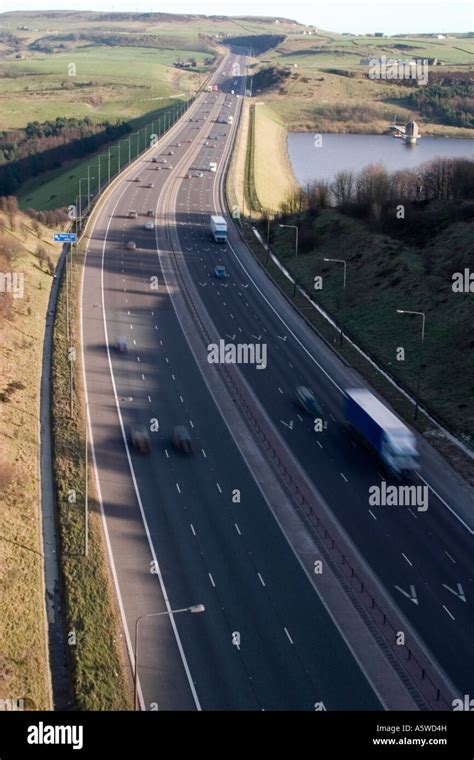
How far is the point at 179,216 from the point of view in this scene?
113 m

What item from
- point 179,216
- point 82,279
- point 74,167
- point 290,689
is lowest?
point 290,689

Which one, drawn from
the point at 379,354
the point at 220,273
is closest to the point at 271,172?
the point at 220,273

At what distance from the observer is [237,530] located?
1689 inches

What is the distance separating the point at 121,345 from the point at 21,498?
75.2 feet

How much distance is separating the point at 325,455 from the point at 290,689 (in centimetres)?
2021

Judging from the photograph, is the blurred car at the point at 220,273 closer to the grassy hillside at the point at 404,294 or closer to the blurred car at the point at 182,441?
the grassy hillside at the point at 404,294

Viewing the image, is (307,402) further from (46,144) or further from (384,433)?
(46,144)

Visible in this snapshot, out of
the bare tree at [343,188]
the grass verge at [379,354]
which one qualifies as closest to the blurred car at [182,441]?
the grass verge at [379,354]

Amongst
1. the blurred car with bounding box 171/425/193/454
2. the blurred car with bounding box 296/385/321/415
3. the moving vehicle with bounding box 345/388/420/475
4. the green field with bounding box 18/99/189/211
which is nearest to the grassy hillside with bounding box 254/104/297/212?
the green field with bounding box 18/99/189/211

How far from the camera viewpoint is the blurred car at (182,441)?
167 ft

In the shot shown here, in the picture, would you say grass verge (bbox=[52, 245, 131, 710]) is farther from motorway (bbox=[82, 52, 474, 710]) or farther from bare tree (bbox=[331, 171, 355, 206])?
bare tree (bbox=[331, 171, 355, 206])

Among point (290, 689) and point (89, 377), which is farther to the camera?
point (89, 377)
